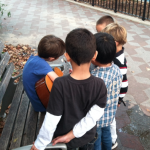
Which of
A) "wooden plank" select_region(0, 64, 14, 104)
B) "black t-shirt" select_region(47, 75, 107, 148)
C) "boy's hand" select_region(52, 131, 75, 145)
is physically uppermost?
"black t-shirt" select_region(47, 75, 107, 148)

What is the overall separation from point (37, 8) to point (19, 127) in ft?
26.8

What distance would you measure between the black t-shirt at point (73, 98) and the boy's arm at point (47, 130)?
0.14ft

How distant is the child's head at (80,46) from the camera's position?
4.15 ft

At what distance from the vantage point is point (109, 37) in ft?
5.46

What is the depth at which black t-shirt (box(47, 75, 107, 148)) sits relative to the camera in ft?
4.28

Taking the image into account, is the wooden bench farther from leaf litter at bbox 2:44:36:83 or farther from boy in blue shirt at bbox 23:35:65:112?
leaf litter at bbox 2:44:36:83

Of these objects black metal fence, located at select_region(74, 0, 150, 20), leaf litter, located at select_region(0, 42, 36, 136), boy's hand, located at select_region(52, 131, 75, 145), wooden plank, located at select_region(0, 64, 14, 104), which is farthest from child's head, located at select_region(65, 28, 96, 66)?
black metal fence, located at select_region(74, 0, 150, 20)

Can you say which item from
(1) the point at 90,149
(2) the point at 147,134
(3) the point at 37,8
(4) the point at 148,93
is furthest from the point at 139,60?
(3) the point at 37,8

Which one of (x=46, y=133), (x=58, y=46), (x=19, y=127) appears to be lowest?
(x=19, y=127)

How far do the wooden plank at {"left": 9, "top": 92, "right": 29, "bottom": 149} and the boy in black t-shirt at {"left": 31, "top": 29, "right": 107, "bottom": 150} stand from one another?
434 mm

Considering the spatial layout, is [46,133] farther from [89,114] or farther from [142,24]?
[142,24]

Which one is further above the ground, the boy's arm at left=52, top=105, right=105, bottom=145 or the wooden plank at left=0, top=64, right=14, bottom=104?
the boy's arm at left=52, top=105, right=105, bottom=145

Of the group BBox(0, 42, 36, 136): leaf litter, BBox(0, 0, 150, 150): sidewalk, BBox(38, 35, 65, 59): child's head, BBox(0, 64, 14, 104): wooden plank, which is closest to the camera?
BBox(38, 35, 65, 59): child's head

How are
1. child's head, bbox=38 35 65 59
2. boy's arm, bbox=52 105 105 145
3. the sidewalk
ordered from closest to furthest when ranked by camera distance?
boy's arm, bbox=52 105 105 145, child's head, bbox=38 35 65 59, the sidewalk
